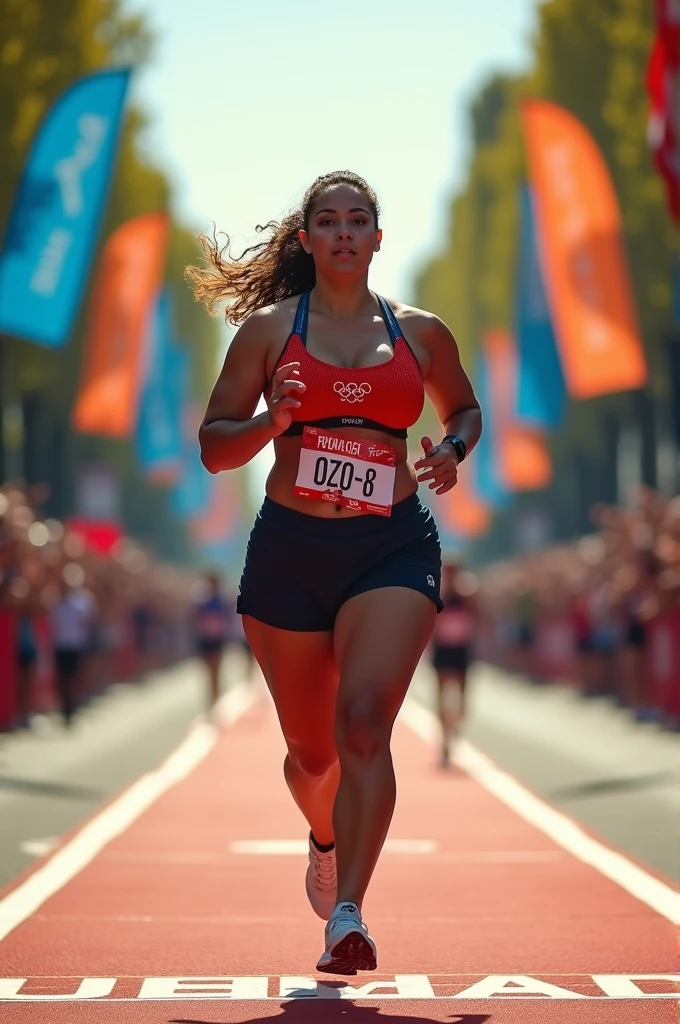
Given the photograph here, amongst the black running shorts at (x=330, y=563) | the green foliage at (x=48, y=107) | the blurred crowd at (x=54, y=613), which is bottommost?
the black running shorts at (x=330, y=563)

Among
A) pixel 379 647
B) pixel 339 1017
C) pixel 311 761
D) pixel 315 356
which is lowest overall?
pixel 339 1017

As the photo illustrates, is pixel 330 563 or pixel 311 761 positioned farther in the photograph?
pixel 311 761

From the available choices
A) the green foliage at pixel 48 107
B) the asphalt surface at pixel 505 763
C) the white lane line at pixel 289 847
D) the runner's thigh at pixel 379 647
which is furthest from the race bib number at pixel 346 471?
the green foliage at pixel 48 107

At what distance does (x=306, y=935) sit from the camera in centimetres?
782

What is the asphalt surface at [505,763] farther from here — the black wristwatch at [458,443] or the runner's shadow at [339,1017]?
the black wristwatch at [458,443]

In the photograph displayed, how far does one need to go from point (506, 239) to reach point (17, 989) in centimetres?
4810

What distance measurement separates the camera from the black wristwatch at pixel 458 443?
6586 millimetres

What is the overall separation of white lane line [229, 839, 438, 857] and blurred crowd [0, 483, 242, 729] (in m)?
9.25

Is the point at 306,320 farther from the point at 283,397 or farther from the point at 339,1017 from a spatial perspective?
the point at 339,1017

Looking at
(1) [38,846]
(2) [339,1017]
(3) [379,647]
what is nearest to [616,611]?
(1) [38,846]

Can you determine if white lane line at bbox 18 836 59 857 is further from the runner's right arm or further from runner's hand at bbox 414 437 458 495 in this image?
runner's hand at bbox 414 437 458 495

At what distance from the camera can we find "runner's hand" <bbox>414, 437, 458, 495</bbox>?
6.34m

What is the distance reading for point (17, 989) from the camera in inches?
255

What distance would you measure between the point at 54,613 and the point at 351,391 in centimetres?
1845
